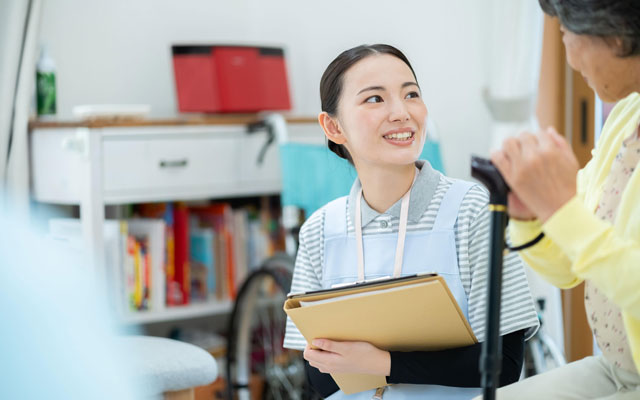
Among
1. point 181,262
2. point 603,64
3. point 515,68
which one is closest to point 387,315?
point 603,64

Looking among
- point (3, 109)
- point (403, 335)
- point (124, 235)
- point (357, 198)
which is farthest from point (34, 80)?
point (403, 335)

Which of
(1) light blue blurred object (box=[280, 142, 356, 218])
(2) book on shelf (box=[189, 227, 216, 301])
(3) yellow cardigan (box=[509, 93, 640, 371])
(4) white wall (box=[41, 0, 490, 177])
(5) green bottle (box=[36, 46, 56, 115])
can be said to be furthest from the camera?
(4) white wall (box=[41, 0, 490, 177])

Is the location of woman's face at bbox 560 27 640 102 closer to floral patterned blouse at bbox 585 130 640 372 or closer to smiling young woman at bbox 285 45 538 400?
floral patterned blouse at bbox 585 130 640 372

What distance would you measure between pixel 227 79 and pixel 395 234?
5.28ft

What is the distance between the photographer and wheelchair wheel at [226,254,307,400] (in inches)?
101

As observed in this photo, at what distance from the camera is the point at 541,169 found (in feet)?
2.77

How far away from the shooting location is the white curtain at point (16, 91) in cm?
245

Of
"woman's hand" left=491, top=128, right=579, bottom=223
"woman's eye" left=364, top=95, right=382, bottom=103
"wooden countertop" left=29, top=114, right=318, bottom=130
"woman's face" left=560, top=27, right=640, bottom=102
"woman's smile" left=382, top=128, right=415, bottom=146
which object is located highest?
"woman's face" left=560, top=27, right=640, bottom=102

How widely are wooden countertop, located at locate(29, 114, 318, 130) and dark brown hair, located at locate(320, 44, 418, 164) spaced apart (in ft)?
3.88

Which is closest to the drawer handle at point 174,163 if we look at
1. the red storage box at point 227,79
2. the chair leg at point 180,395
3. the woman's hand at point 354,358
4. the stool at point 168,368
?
the red storage box at point 227,79

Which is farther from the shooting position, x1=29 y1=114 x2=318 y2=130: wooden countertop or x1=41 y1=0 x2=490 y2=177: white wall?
x1=41 y1=0 x2=490 y2=177: white wall

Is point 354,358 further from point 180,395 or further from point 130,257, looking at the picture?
point 130,257

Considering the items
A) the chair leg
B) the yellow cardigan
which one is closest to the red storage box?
the chair leg

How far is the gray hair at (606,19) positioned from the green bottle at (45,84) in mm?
2009
